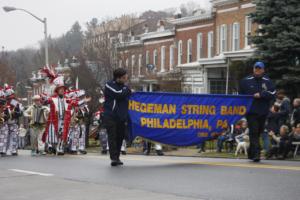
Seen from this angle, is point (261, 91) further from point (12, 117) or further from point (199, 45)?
point (199, 45)

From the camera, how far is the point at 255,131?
44.1 ft

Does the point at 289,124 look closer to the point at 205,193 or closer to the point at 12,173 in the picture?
the point at 12,173

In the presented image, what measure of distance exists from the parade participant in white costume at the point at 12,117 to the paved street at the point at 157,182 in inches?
259

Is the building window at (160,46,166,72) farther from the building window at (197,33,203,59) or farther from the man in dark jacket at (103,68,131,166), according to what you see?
the man in dark jacket at (103,68,131,166)

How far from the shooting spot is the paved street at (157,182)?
9.16 meters

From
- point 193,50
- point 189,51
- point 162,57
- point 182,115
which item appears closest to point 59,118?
point 182,115

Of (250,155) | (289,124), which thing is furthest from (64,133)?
(250,155)

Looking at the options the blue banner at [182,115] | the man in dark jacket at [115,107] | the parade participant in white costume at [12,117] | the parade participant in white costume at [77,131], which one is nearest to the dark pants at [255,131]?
the blue banner at [182,115]

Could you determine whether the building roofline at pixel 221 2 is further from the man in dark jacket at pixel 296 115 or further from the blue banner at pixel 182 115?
the blue banner at pixel 182 115

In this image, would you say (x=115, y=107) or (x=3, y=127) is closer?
(x=115, y=107)

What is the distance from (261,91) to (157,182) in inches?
147

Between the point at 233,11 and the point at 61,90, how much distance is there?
30784mm

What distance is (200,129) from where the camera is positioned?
46.0 feet

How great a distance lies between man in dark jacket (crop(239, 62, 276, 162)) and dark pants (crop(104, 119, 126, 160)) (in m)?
2.44
